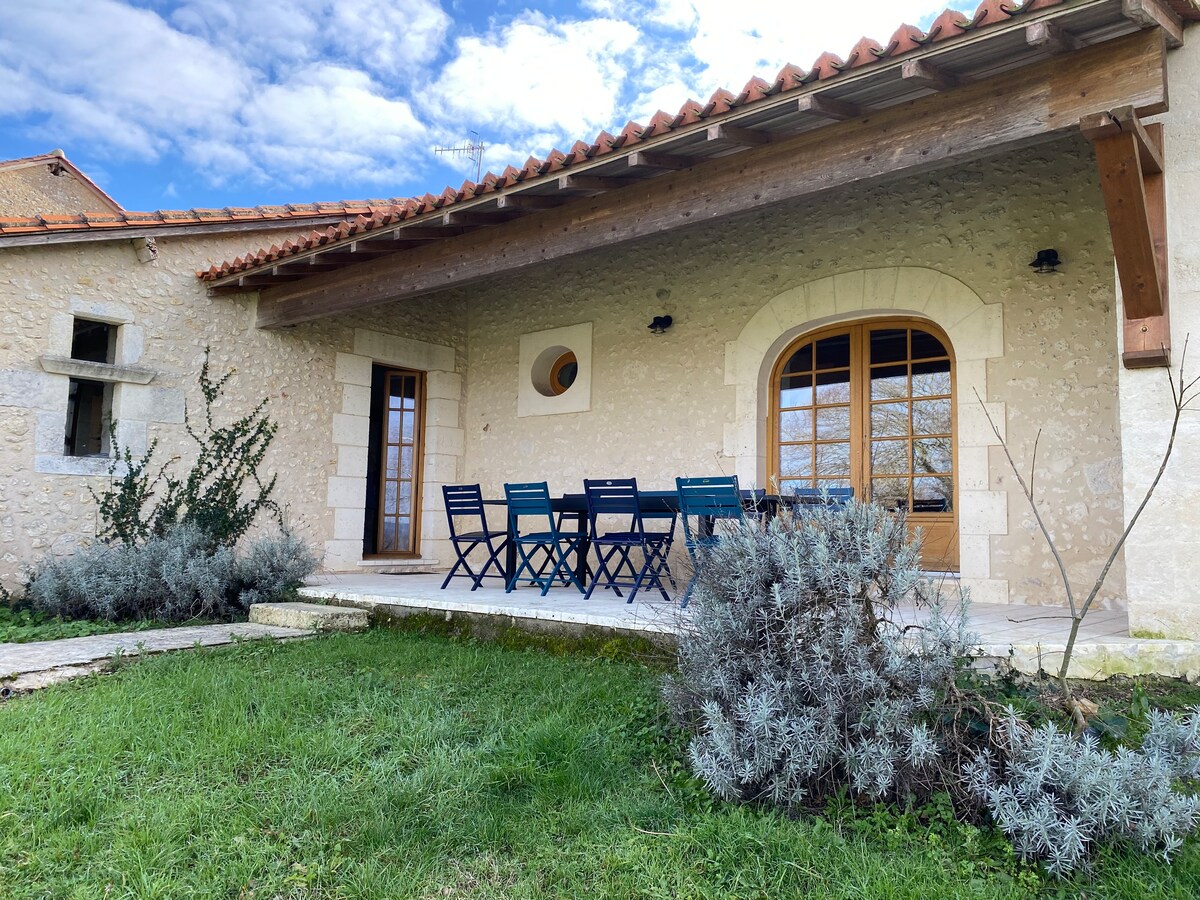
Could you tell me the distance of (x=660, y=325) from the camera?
663 cm

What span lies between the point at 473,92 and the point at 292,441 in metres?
14.7

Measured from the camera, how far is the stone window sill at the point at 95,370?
5.70 metres

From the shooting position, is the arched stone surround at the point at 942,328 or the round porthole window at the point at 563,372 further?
the round porthole window at the point at 563,372

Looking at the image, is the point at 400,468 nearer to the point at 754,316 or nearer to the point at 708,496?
the point at 754,316

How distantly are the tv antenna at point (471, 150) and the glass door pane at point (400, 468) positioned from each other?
3754 mm

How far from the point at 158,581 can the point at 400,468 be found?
2.98 metres

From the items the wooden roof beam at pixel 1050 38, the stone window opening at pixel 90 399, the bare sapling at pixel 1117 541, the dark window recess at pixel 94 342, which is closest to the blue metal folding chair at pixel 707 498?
the bare sapling at pixel 1117 541

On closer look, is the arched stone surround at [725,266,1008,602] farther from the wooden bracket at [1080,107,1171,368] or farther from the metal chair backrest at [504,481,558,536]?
A: the metal chair backrest at [504,481,558,536]

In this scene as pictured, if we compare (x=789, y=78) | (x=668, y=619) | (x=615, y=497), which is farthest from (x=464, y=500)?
(x=789, y=78)

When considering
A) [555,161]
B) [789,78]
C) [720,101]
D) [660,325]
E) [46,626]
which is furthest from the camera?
[660,325]

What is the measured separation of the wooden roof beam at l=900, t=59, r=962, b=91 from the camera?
3203 mm

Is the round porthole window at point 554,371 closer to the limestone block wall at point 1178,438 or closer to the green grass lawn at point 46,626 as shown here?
the green grass lawn at point 46,626

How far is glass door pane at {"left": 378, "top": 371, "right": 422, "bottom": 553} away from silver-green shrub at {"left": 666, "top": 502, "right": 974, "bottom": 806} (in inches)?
233

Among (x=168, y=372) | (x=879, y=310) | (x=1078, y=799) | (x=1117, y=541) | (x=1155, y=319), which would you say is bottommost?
(x=1078, y=799)
